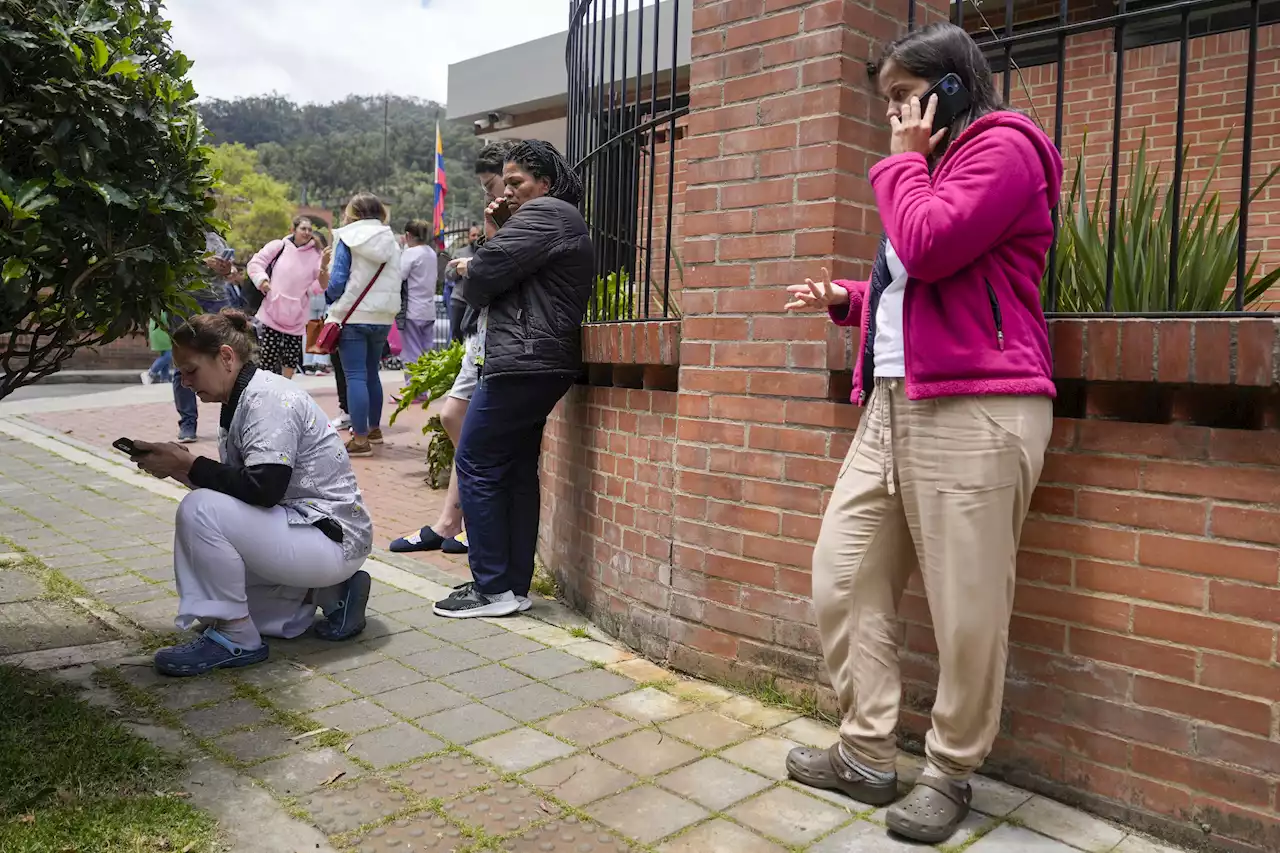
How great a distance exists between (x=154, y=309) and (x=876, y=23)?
235 cm

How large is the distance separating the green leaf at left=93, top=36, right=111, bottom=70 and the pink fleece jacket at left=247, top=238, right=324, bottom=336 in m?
6.25

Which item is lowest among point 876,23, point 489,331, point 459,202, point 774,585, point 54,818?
point 54,818

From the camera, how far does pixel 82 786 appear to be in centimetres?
263

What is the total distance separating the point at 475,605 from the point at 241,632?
0.98m

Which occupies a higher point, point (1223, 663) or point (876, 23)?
point (876, 23)

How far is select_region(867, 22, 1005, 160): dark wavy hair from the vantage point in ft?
8.04

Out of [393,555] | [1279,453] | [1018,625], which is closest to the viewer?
[1279,453]

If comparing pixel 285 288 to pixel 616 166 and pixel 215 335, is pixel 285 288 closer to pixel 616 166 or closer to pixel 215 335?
pixel 616 166

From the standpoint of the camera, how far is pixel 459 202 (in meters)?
83.8

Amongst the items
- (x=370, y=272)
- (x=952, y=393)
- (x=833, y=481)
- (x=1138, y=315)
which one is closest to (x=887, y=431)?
(x=952, y=393)

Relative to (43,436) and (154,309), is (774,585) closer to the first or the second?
(154,309)

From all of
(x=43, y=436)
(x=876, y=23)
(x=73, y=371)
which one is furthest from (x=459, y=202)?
(x=876, y=23)

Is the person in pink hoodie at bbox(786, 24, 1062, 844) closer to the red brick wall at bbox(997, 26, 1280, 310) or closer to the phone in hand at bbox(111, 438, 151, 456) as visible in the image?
the phone in hand at bbox(111, 438, 151, 456)

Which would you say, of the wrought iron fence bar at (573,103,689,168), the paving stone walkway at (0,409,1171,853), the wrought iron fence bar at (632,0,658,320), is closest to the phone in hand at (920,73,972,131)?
the wrought iron fence bar at (573,103,689,168)
